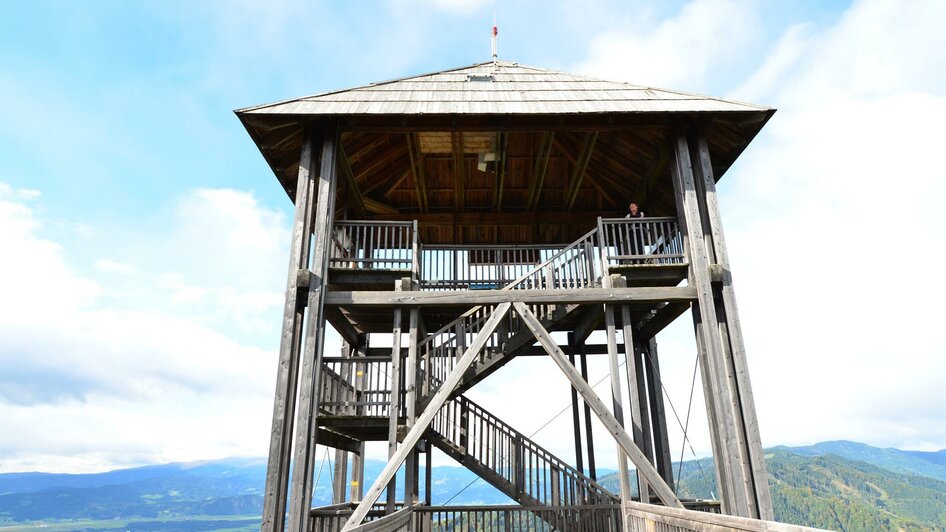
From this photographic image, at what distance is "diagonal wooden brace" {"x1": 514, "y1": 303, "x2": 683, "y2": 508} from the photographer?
9.93 meters

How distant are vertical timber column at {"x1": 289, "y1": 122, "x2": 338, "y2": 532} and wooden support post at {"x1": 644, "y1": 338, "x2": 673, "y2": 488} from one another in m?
9.08

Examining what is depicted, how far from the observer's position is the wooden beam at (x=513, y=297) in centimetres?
1133

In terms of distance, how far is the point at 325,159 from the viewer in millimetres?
11727

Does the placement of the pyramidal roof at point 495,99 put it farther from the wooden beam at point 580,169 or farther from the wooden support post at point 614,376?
the wooden support post at point 614,376

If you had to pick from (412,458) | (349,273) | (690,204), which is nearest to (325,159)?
(349,273)

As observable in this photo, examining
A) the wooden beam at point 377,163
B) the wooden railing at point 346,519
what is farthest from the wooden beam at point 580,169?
the wooden railing at point 346,519

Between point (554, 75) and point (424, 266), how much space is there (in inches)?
238

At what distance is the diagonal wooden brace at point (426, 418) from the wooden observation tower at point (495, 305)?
3 centimetres

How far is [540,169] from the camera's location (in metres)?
15.5

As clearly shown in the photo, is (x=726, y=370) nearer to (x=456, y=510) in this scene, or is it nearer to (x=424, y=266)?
(x=456, y=510)

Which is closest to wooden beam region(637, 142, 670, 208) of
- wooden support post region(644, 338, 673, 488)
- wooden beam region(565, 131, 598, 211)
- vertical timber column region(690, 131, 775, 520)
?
vertical timber column region(690, 131, 775, 520)

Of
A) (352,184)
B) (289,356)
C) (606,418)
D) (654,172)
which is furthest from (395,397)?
(654,172)

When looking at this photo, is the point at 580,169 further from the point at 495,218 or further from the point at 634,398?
the point at 634,398

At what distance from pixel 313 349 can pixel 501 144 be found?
7.53 m
